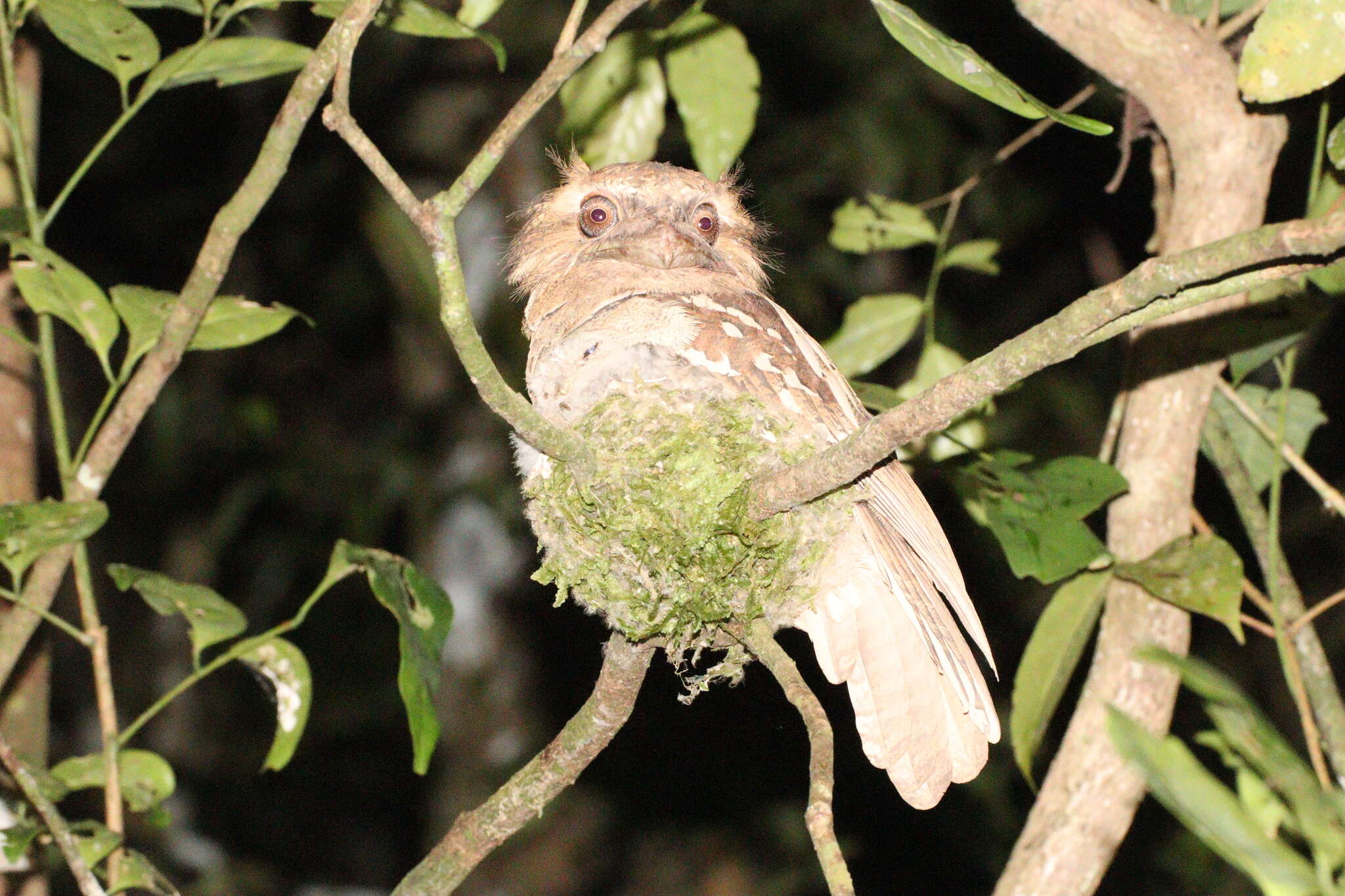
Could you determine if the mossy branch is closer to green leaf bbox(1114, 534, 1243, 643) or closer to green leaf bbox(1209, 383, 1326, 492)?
green leaf bbox(1114, 534, 1243, 643)

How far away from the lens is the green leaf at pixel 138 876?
233cm

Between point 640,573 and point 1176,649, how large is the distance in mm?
1155

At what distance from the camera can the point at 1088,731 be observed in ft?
8.38

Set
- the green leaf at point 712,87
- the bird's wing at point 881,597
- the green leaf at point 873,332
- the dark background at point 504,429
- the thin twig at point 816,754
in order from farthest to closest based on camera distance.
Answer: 1. the dark background at point 504,429
2. the green leaf at point 873,332
3. the green leaf at point 712,87
4. the bird's wing at point 881,597
5. the thin twig at point 816,754

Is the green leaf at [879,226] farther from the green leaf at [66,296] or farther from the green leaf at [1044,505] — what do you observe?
the green leaf at [66,296]

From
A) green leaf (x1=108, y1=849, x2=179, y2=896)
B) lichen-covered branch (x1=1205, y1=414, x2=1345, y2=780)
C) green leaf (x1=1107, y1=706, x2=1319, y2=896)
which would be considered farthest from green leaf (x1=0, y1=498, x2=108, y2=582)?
lichen-covered branch (x1=1205, y1=414, x2=1345, y2=780)

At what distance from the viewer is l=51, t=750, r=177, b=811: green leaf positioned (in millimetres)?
2480

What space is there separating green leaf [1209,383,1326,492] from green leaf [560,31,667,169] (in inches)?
56.0

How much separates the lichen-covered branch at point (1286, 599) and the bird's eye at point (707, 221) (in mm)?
1212

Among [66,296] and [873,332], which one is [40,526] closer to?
[66,296]

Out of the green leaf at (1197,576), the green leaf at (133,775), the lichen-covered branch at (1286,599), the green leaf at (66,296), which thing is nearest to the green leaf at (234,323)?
the green leaf at (66,296)

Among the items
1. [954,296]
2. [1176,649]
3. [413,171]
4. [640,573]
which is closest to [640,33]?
[640,573]

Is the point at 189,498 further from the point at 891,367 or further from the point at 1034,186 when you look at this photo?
the point at 1034,186

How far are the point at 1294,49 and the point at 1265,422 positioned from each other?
1.29 m
